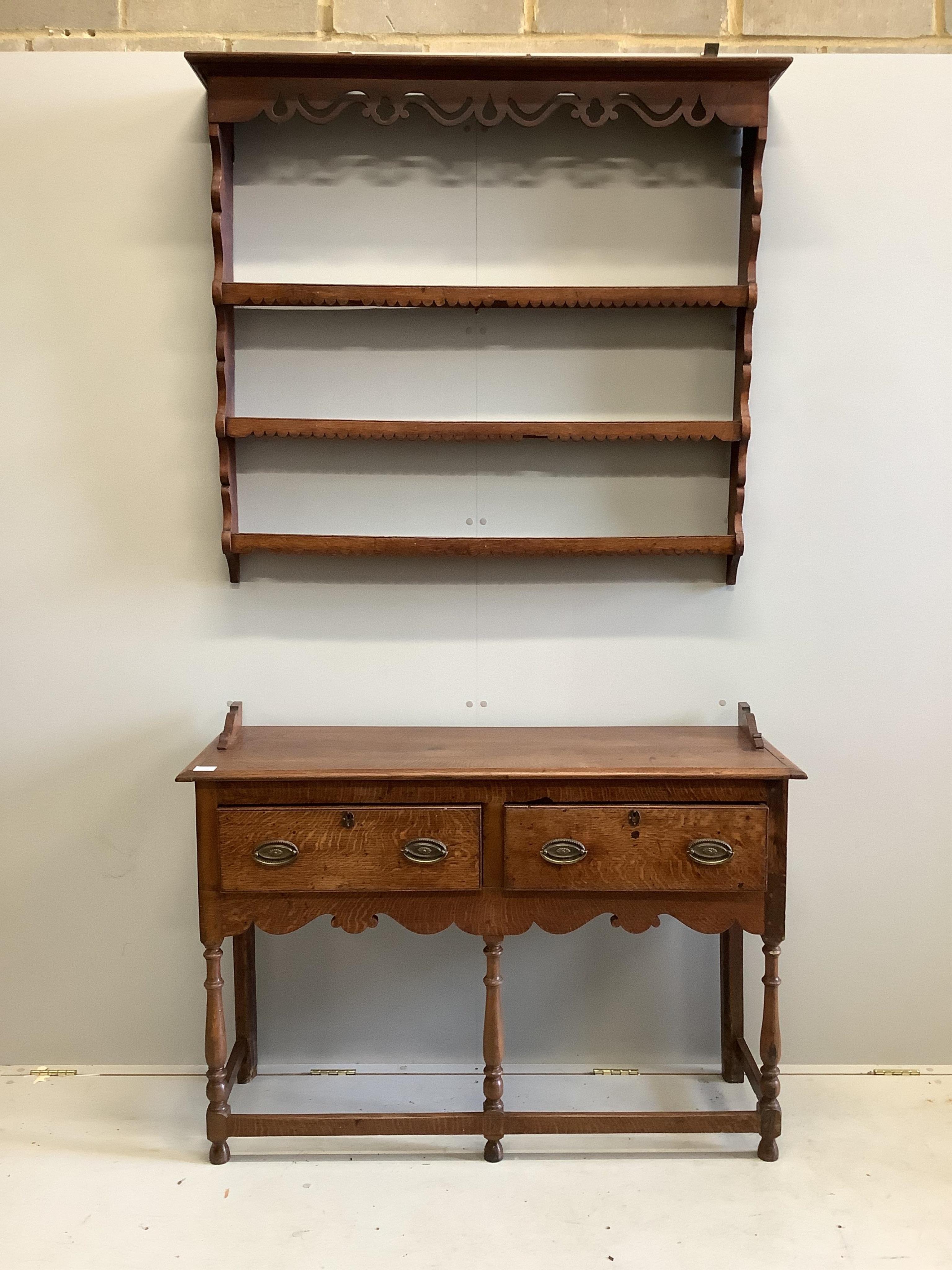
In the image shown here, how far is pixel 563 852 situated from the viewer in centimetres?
205

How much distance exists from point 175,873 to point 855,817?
69.2 inches

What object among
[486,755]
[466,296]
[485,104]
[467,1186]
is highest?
[485,104]

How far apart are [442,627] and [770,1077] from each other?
1.28 m

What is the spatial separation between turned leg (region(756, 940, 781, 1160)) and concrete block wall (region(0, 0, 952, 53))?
2203mm

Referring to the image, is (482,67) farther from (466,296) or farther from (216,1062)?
(216,1062)

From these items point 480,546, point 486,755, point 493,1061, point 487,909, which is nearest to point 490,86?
point 480,546

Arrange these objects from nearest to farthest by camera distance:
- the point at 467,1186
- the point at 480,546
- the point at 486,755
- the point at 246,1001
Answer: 1. the point at 467,1186
2. the point at 486,755
3. the point at 480,546
4. the point at 246,1001

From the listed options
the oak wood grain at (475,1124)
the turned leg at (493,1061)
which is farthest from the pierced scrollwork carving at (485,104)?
the oak wood grain at (475,1124)

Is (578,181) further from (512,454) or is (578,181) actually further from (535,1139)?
(535,1139)

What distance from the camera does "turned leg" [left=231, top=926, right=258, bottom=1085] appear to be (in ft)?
7.80

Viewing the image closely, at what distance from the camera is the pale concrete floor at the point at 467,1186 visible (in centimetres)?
186

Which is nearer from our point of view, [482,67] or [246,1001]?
[482,67]

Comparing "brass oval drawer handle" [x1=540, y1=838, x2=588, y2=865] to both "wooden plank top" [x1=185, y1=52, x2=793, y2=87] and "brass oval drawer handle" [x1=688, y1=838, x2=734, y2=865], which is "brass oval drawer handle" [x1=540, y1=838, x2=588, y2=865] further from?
"wooden plank top" [x1=185, y1=52, x2=793, y2=87]

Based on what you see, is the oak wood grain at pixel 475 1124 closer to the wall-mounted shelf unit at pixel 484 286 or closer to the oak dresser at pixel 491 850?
the oak dresser at pixel 491 850
